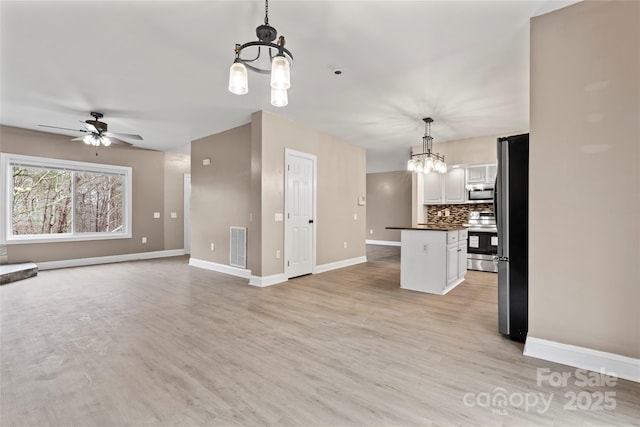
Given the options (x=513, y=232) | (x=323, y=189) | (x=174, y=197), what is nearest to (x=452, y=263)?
(x=513, y=232)

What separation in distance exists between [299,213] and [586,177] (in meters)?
3.89

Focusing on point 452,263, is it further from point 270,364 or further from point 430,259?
point 270,364

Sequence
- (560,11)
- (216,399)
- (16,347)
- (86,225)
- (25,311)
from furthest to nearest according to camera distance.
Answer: (86,225) → (25,311) → (16,347) → (560,11) → (216,399)

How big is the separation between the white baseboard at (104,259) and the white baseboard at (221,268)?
66.7 inches

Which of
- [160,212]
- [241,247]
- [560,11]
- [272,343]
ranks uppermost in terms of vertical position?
[560,11]

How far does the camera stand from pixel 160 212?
298 inches

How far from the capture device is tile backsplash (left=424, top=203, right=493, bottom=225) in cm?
651

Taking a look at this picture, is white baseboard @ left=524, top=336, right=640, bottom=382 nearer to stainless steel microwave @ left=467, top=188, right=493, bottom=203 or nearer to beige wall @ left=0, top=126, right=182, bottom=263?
stainless steel microwave @ left=467, top=188, right=493, bottom=203

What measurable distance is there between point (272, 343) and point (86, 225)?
20.1 feet

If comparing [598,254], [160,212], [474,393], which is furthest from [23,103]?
[598,254]

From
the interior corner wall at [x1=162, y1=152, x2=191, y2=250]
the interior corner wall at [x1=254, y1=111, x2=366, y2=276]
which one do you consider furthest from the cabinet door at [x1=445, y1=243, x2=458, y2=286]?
the interior corner wall at [x1=162, y1=152, x2=191, y2=250]

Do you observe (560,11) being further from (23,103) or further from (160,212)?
(160,212)

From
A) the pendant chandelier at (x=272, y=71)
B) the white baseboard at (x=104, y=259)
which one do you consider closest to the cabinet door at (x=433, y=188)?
the pendant chandelier at (x=272, y=71)

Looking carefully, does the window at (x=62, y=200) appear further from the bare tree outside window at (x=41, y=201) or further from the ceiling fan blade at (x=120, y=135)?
the ceiling fan blade at (x=120, y=135)
